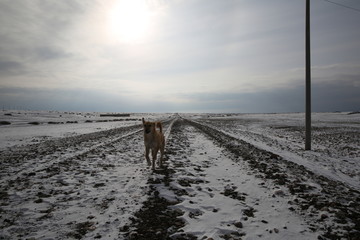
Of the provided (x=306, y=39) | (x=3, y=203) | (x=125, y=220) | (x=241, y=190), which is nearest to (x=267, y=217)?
(x=241, y=190)

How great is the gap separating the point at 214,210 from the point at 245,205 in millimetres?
860

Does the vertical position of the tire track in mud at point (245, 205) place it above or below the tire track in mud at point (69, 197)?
below

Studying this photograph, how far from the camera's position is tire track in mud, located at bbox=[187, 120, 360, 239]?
3818 mm

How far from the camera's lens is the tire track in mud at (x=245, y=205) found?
371 cm

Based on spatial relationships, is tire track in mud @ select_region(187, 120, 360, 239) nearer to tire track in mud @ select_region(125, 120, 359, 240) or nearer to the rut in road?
tire track in mud @ select_region(125, 120, 359, 240)

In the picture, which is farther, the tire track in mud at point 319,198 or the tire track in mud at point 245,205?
the tire track in mud at point 319,198

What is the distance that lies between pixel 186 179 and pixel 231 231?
10.6 ft

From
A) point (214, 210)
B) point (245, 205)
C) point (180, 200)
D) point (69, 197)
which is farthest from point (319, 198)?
point (69, 197)

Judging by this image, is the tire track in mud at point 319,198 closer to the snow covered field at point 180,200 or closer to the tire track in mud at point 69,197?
the snow covered field at point 180,200

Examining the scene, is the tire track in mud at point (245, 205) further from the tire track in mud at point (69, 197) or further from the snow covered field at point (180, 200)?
the tire track in mud at point (69, 197)

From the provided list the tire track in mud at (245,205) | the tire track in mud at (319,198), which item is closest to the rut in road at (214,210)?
the tire track in mud at (245,205)

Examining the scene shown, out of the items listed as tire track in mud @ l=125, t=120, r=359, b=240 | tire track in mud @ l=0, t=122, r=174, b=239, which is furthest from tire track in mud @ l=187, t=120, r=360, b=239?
tire track in mud @ l=0, t=122, r=174, b=239

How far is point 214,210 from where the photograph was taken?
15.1ft

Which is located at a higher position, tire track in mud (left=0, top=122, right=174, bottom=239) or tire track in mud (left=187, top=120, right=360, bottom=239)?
tire track in mud (left=0, top=122, right=174, bottom=239)
